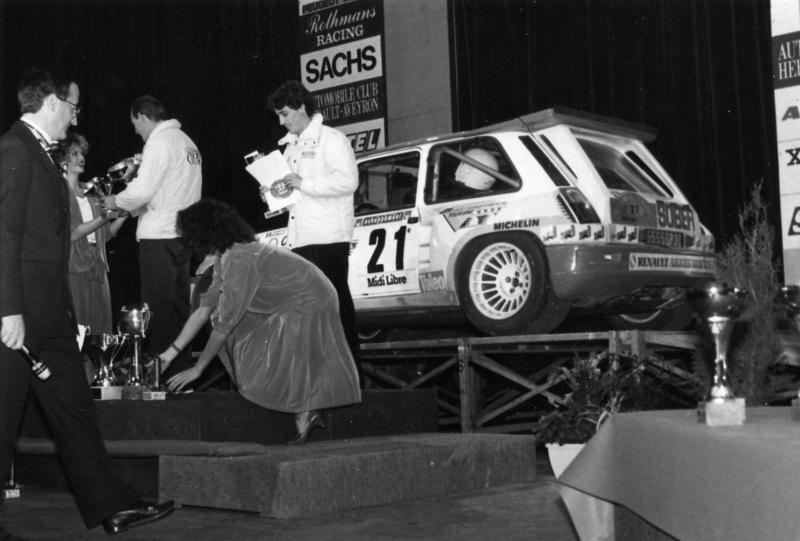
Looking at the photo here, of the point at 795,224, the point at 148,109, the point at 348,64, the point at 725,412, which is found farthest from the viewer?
the point at 348,64

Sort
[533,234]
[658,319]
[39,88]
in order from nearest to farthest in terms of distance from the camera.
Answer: [39,88] → [533,234] → [658,319]

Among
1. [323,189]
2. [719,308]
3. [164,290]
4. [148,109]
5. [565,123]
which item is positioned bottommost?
[719,308]

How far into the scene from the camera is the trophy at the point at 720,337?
292 centimetres

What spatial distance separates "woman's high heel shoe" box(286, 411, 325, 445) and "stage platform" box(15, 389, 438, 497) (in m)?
0.18

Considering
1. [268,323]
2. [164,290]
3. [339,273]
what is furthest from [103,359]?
[339,273]

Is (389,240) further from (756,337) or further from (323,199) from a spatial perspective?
(756,337)

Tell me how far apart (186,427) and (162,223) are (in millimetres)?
1880

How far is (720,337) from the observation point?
3.18 m

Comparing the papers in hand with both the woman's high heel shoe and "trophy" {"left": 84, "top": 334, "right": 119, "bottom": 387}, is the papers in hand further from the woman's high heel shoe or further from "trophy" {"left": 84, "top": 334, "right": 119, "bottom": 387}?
the woman's high heel shoe

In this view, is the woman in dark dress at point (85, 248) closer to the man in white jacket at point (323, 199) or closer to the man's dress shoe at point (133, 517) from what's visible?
the man in white jacket at point (323, 199)

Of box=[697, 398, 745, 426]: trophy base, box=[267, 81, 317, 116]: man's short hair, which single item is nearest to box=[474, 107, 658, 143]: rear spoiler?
box=[267, 81, 317, 116]: man's short hair

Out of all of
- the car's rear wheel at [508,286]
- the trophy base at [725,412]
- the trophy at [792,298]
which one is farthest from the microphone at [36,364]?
the car's rear wheel at [508,286]

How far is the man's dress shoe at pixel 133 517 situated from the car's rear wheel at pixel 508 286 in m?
3.75

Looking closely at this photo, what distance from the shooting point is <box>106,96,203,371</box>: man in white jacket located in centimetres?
711
